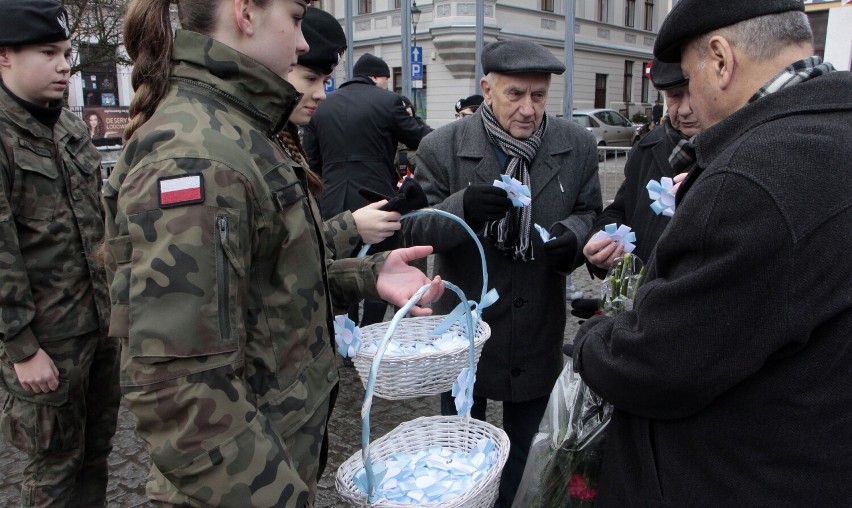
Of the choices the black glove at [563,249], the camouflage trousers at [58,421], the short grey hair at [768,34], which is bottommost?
the camouflage trousers at [58,421]

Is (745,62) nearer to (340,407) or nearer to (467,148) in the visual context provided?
(467,148)

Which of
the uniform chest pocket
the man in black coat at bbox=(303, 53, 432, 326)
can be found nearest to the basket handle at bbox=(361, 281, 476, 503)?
the uniform chest pocket

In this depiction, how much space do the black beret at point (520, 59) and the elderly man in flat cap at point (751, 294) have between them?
1044mm

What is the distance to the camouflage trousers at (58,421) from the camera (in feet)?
7.84

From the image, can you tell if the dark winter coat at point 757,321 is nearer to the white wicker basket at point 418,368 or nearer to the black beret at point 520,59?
the white wicker basket at point 418,368

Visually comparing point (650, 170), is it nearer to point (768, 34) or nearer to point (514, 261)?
point (514, 261)

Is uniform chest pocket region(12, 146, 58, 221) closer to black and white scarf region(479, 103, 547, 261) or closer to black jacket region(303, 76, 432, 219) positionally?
black and white scarf region(479, 103, 547, 261)

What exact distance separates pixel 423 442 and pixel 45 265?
156cm

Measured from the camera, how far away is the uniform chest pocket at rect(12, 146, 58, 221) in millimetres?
2334

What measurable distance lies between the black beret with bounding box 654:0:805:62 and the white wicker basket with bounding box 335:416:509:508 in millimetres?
1142

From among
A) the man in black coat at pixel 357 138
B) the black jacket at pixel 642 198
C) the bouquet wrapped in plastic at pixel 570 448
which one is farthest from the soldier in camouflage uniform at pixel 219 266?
the man in black coat at pixel 357 138

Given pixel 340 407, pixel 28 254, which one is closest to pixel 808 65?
pixel 28 254

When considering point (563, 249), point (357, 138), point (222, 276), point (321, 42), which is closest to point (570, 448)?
point (563, 249)

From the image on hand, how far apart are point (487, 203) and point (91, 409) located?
1817 mm
